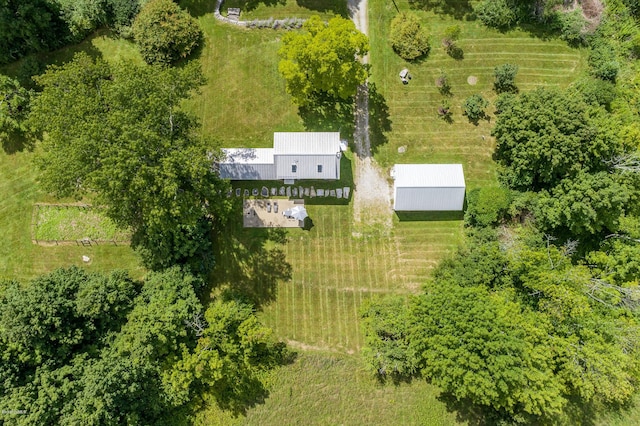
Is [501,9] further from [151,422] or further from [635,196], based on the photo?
[151,422]

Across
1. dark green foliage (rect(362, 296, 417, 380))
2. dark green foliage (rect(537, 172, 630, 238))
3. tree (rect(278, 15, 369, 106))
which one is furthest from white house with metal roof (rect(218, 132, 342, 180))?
dark green foliage (rect(537, 172, 630, 238))

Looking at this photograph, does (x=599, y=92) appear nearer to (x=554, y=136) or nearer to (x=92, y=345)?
(x=554, y=136)

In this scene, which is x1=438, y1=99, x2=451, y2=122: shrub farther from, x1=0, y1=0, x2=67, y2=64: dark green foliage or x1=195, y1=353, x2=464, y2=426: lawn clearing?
x1=0, y1=0, x2=67, y2=64: dark green foliage

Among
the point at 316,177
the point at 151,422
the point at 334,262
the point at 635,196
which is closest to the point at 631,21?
the point at 635,196

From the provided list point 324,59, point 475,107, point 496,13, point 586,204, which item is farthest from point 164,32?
point 586,204

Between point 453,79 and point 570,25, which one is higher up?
point 570,25

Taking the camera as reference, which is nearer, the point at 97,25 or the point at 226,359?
the point at 226,359
